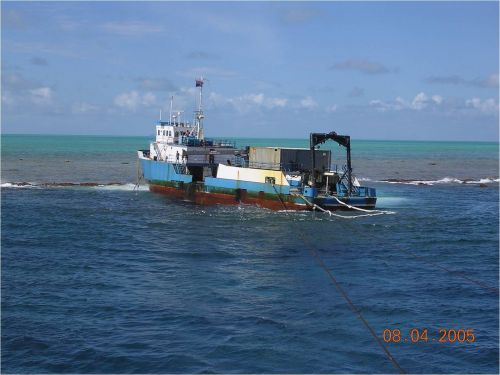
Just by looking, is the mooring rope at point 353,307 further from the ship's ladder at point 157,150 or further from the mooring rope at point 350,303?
the ship's ladder at point 157,150

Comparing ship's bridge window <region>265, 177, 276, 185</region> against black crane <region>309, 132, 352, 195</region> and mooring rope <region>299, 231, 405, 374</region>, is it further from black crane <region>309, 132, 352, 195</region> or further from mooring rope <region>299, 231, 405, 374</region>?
mooring rope <region>299, 231, 405, 374</region>

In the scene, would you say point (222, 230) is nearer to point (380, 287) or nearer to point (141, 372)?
point (380, 287)

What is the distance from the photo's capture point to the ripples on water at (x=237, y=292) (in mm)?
15570

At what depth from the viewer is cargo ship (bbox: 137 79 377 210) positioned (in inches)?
1623

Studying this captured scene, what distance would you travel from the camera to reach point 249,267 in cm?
2516

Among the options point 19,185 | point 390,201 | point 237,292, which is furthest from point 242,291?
point 19,185

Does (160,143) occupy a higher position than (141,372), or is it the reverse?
(160,143)

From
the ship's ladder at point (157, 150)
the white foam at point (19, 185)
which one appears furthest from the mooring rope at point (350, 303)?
the white foam at point (19, 185)

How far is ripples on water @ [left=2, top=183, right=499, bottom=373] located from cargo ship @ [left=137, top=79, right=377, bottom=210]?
2.92m

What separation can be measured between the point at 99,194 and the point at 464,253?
35157mm

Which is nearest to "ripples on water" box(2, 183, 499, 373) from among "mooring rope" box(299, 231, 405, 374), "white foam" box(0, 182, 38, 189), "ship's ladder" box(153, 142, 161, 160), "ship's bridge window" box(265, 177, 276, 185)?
"mooring rope" box(299, 231, 405, 374)

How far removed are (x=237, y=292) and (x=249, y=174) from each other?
23439 millimetres

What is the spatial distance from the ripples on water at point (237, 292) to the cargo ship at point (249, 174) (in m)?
2.92

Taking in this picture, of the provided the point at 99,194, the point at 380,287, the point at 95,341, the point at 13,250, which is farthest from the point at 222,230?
the point at 99,194
